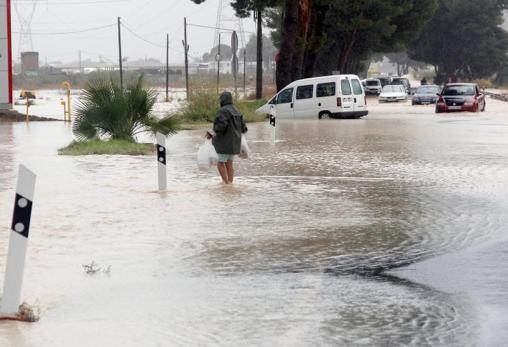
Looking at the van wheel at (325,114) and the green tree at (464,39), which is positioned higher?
the green tree at (464,39)

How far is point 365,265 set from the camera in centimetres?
912

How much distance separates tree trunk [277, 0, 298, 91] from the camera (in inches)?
1636

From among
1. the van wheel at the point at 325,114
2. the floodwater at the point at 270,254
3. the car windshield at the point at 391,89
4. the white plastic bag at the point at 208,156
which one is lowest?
the floodwater at the point at 270,254

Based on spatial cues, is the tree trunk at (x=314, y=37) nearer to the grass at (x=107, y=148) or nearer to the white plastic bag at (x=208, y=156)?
the grass at (x=107, y=148)

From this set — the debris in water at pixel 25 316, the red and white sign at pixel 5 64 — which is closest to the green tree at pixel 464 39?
the red and white sign at pixel 5 64

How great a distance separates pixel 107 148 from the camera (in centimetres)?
2206

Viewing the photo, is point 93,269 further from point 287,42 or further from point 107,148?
point 287,42

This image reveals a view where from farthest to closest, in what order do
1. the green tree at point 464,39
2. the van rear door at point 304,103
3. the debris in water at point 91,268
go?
the green tree at point 464,39 < the van rear door at point 304,103 < the debris in water at point 91,268

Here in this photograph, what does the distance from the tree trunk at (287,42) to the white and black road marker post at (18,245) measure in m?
34.9

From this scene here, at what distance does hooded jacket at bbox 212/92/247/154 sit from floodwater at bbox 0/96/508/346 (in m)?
0.63

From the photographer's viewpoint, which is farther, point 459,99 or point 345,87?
point 459,99

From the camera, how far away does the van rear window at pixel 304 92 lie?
123 ft

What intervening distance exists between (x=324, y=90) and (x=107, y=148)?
16505mm

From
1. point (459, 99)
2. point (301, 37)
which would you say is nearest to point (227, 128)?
point (301, 37)
